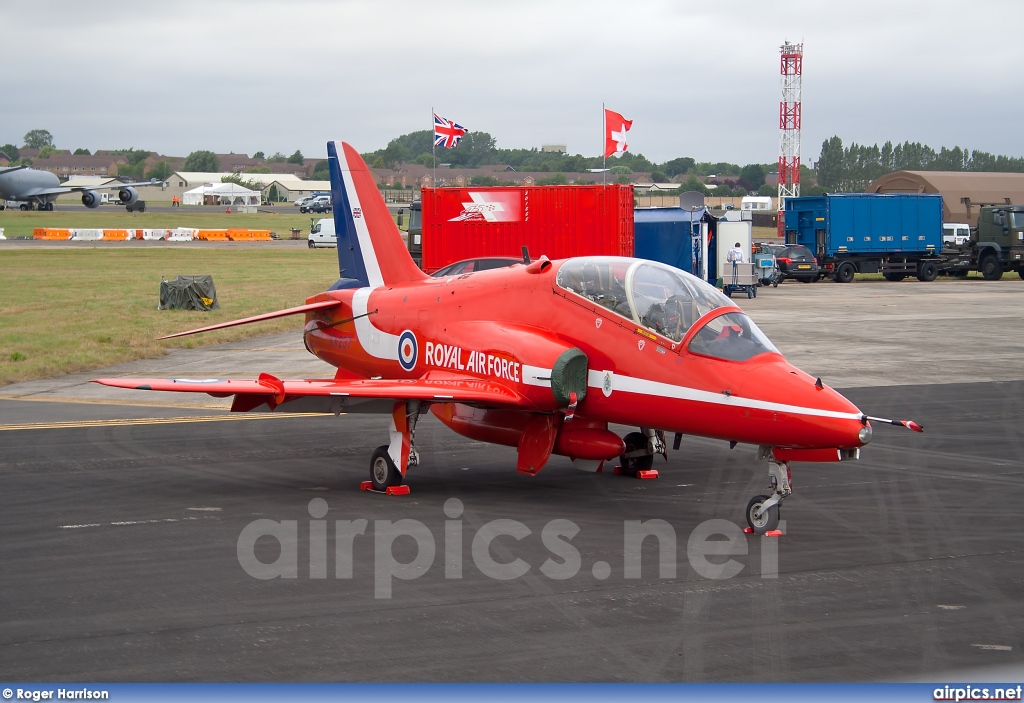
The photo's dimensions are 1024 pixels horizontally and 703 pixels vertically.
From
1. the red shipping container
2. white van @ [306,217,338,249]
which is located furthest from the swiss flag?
white van @ [306,217,338,249]

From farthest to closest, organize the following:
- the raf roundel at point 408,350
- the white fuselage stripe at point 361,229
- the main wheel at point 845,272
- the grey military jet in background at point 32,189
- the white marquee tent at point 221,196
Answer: the white marquee tent at point 221,196
the grey military jet in background at point 32,189
the main wheel at point 845,272
the white fuselage stripe at point 361,229
the raf roundel at point 408,350

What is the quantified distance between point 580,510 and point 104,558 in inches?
187

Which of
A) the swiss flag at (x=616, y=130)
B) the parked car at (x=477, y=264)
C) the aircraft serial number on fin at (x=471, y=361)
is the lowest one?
the aircraft serial number on fin at (x=471, y=361)

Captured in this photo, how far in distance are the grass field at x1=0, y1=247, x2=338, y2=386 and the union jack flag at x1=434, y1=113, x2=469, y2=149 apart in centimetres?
696

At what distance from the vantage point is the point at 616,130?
121ft

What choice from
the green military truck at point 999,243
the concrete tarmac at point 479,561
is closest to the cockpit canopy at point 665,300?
the concrete tarmac at point 479,561

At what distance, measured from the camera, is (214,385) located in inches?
481

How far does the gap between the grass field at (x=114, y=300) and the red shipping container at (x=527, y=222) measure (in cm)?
509

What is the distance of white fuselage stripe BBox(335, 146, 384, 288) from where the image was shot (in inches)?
621

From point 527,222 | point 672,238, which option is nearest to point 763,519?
point 527,222

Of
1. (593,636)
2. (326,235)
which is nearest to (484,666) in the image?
(593,636)

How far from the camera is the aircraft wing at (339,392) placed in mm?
11930

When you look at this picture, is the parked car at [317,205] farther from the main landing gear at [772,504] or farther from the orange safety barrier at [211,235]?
the main landing gear at [772,504]

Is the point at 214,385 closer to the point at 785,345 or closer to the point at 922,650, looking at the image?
the point at 922,650
